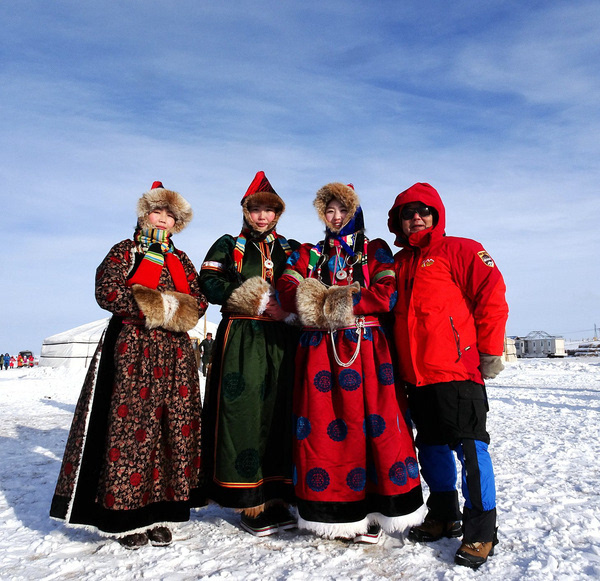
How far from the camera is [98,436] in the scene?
2746 millimetres

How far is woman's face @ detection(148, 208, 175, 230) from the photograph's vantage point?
3.15 meters

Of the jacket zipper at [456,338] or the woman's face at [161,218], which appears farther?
the woman's face at [161,218]

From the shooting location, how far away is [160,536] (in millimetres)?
2730

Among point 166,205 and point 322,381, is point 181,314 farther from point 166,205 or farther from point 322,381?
point 322,381

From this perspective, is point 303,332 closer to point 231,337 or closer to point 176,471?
point 231,337

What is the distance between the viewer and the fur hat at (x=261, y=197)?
11.1 ft

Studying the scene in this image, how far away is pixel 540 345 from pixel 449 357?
146ft

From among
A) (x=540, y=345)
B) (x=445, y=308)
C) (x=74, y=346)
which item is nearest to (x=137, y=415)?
(x=445, y=308)

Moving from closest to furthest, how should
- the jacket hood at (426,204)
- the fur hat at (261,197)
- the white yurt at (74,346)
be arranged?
the jacket hood at (426,204) < the fur hat at (261,197) < the white yurt at (74,346)

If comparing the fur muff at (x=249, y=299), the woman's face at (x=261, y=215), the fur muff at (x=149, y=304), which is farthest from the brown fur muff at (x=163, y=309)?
the woman's face at (x=261, y=215)

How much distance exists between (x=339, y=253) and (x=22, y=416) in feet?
25.4

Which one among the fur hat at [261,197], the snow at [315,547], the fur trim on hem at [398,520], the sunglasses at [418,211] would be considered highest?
the fur hat at [261,197]

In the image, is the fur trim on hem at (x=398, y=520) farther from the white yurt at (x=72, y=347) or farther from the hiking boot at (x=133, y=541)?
the white yurt at (x=72, y=347)

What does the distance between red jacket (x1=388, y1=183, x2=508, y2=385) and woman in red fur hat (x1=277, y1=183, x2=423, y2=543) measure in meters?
0.13
